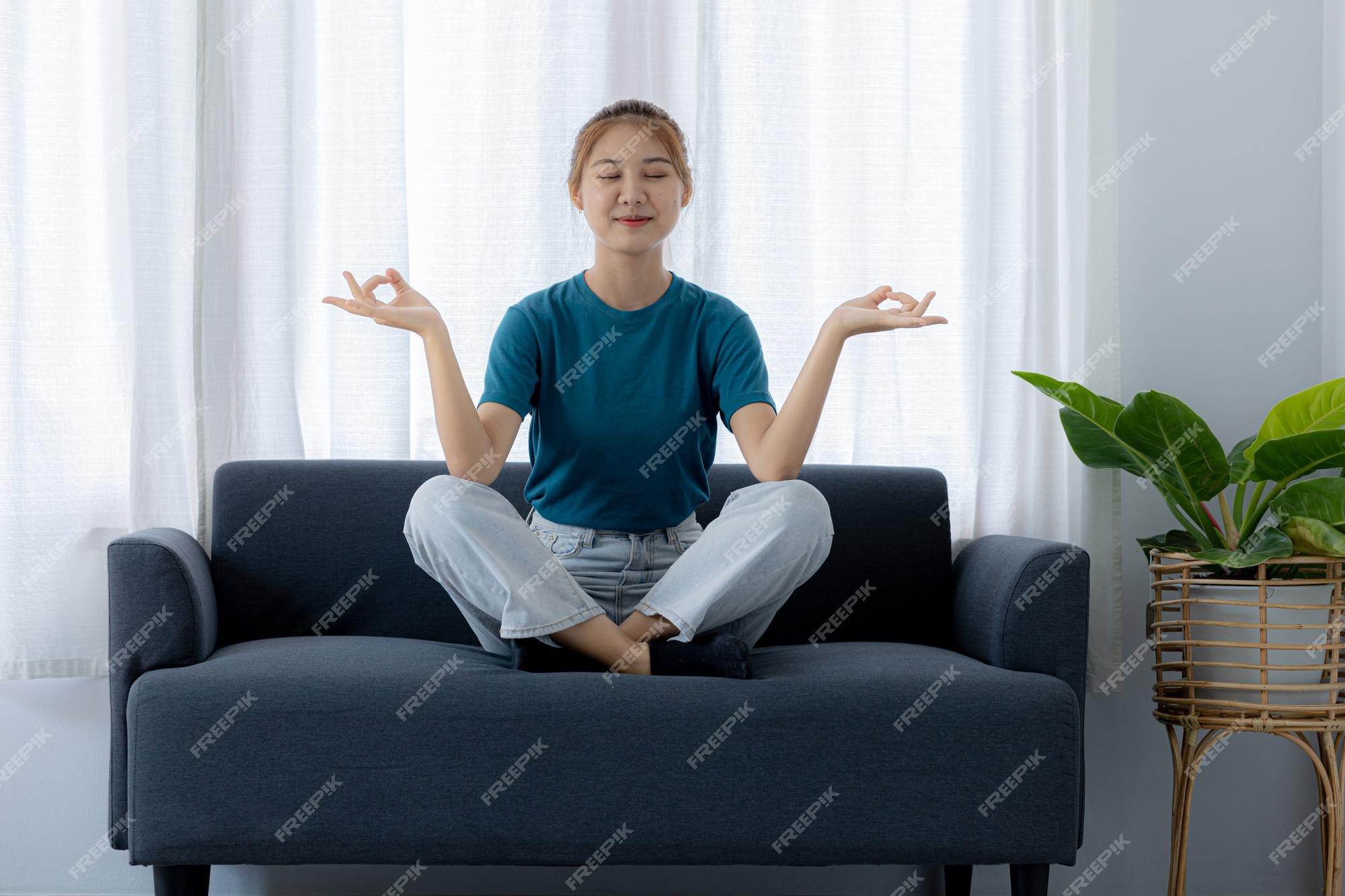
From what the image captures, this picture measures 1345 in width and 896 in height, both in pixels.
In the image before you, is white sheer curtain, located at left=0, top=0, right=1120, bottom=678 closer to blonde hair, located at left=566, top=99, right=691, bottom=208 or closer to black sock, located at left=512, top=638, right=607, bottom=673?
blonde hair, located at left=566, top=99, right=691, bottom=208

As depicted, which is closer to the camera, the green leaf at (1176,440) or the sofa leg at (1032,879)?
the sofa leg at (1032,879)

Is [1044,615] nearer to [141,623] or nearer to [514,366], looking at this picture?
[514,366]

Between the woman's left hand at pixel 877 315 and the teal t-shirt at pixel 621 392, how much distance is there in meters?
0.19

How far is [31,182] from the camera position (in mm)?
1969

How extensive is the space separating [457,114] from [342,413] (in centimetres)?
64

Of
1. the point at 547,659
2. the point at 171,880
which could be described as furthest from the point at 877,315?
the point at 171,880

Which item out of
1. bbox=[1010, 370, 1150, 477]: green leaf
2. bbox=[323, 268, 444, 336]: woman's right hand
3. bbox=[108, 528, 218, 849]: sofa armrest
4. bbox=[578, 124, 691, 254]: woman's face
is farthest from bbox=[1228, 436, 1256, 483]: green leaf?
bbox=[108, 528, 218, 849]: sofa armrest

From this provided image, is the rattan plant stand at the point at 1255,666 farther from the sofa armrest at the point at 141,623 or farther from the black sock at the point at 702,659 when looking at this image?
the sofa armrest at the point at 141,623

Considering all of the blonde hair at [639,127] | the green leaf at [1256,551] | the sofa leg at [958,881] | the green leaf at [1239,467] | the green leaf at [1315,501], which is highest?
the blonde hair at [639,127]

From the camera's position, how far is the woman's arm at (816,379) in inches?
58.9

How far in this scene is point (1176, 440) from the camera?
1.71 metres

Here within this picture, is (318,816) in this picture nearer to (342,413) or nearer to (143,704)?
(143,704)

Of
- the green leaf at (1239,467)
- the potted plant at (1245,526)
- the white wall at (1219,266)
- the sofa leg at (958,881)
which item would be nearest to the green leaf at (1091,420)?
the potted plant at (1245,526)

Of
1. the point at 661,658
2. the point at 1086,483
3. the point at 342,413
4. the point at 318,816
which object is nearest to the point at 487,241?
the point at 342,413
